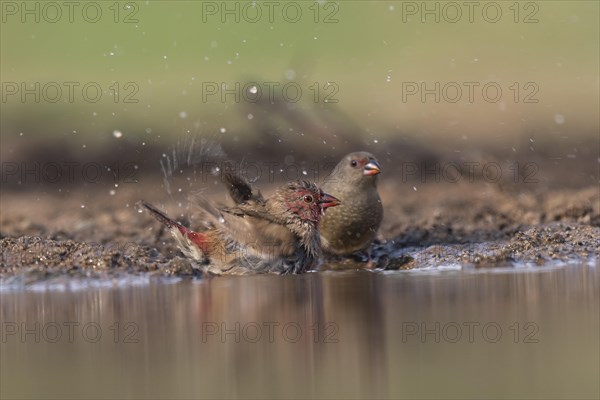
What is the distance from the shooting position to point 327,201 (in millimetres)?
11078

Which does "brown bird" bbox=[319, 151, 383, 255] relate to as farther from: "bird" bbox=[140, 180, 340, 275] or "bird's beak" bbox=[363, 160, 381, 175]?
"bird" bbox=[140, 180, 340, 275]

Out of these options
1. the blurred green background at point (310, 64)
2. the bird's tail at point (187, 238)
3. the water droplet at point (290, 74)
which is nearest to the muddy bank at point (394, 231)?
the bird's tail at point (187, 238)

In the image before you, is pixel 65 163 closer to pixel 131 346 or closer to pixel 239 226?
pixel 239 226

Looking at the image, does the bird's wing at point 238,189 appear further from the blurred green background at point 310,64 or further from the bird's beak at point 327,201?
the blurred green background at point 310,64

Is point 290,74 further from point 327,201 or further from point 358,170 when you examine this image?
point 327,201

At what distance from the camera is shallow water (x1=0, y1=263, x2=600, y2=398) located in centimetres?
626

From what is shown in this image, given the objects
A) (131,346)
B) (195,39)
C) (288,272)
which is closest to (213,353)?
(131,346)

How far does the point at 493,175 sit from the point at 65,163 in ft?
15.7

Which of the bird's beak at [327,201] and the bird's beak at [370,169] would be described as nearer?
the bird's beak at [327,201]

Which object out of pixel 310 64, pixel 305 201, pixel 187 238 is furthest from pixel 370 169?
pixel 310 64

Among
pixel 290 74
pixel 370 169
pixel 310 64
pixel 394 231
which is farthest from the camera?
pixel 310 64

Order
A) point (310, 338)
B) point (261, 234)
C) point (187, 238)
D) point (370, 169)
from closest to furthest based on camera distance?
point (310, 338) < point (261, 234) < point (187, 238) < point (370, 169)

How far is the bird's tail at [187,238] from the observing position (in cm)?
1076

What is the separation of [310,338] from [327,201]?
378 centimetres
